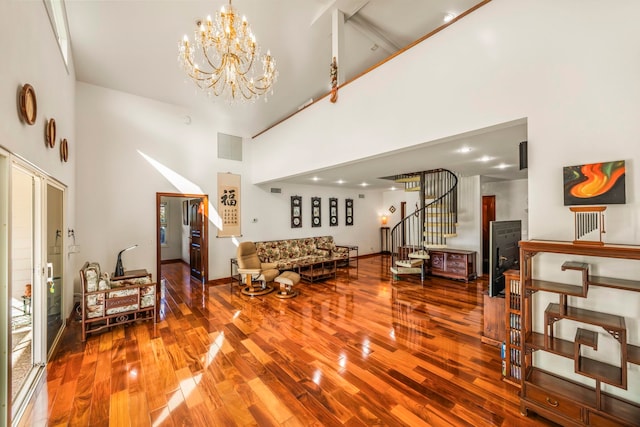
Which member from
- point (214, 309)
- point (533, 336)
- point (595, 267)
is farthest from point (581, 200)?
point (214, 309)

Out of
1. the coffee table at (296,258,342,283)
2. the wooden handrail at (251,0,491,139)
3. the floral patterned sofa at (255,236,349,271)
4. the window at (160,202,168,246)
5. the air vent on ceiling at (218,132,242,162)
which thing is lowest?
the coffee table at (296,258,342,283)

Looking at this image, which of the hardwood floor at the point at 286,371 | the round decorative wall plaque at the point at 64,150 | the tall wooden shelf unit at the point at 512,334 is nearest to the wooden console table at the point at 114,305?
the hardwood floor at the point at 286,371

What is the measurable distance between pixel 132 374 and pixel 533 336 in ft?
11.9

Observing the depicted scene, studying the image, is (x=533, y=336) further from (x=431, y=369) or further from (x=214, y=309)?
(x=214, y=309)

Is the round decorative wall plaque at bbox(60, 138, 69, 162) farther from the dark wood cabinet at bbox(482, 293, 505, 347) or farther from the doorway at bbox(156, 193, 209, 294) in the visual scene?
the dark wood cabinet at bbox(482, 293, 505, 347)

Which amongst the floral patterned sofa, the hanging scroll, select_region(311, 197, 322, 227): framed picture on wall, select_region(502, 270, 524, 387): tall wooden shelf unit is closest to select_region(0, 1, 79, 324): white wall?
the hanging scroll

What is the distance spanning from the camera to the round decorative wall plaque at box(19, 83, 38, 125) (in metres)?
1.88

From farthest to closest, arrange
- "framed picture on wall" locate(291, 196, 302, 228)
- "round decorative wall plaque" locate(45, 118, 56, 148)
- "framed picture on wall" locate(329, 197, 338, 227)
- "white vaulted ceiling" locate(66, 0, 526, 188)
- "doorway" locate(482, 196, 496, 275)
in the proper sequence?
1. "framed picture on wall" locate(329, 197, 338, 227)
2. "framed picture on wall" locate(291, 196, 302, 228)
3. "doorway" locate(482, 196, 496, 275)
4. "white vaulted ceiling" locate(66, 0, 526, 188)
5. "round decorative wall plaque" locate(45, 118, 56, 148)

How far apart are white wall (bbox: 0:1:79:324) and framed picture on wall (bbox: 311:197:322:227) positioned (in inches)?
212

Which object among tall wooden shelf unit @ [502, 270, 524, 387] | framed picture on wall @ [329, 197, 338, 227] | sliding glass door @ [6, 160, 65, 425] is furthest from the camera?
framed picture on wall @ [329, 197, 338, 227]

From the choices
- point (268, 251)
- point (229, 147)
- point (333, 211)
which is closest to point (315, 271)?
point (268, 251)

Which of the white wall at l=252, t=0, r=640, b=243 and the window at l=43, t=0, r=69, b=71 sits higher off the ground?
the window at l=43, t=0, r=69, b=71

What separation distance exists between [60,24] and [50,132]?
170 centimetres

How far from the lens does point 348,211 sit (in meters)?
8.79
